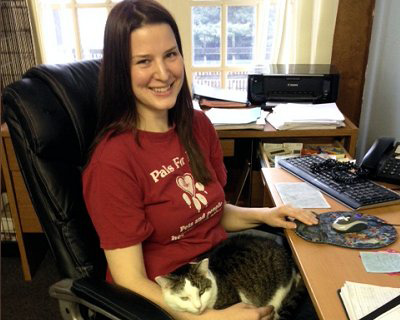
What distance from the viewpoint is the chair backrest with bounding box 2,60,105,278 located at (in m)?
0.89

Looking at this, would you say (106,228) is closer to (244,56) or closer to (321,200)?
(321,200)

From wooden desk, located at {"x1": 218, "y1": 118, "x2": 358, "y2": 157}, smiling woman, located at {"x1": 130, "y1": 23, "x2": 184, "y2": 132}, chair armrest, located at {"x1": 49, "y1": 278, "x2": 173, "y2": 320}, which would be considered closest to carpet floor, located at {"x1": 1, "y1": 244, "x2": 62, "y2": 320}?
chair armrest, located at {"x1": 49, "y1": 278, "x2": 173, "y2": 320}

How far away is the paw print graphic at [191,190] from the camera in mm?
1050

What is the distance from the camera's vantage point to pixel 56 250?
3.11 ft

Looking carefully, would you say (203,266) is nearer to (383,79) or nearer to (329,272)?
(329,272)

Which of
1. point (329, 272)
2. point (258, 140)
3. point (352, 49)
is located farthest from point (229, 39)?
point (329, 272)

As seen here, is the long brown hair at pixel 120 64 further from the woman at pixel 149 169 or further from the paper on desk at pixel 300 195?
the paper on desk at pixel 300 195

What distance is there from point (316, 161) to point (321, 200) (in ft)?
0.84

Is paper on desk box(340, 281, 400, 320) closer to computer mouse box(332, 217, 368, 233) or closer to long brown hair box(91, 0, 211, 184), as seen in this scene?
computer mouse box(332, 217, 368, 233)

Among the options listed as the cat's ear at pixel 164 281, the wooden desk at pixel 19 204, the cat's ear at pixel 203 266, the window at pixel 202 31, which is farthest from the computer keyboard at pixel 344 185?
the wooden desk at pixel 19 204

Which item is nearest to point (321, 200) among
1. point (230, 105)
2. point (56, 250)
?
point (56, 250)

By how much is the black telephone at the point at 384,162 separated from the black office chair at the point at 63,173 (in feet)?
2.83

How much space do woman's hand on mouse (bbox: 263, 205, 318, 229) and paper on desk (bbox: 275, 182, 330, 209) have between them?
0.04 meters

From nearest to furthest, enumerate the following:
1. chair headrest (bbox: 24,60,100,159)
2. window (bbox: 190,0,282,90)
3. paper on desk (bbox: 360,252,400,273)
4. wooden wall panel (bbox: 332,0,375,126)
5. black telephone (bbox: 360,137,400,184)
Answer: paper on desk (bbox: 360,252,400,273)
chair headrest (bbox: 24,60,100,159)
black telephone (bbox: 360,137,400,184)
wooden wall panel (bbox: 332,0,375,126)
window (bbox: 190,0,282,90)
